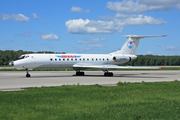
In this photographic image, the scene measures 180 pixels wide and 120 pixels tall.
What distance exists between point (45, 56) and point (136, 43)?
14.3 meters

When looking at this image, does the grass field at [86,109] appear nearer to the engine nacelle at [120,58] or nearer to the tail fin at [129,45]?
the engine nacelle at [120,58]

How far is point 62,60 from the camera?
1219 inches

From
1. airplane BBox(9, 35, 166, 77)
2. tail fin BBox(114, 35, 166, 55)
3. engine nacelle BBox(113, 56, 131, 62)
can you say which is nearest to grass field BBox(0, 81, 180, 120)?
airplane BBox(9, 35, 166, 77)

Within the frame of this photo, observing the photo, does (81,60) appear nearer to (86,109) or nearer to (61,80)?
(61,80)

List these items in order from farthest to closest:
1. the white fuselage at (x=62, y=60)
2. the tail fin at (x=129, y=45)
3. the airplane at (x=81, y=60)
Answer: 1. the tail fin at (x=129, y=45)
2. the airplane at (x=81, y=60)
3. the white fuselage at (x=62, y=60)

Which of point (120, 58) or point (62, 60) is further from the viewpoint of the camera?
point (120, 58)

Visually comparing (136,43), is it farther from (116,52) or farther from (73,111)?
Result: (73,111)

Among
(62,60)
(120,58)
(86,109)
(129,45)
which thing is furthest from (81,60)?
(86,109)

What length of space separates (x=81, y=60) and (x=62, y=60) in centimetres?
291

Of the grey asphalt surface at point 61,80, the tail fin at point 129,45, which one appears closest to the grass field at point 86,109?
the grey asphalt surface at point 61,80

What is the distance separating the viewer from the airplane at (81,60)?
29.1m

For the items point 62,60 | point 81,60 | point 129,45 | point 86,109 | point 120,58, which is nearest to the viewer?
point 86,109

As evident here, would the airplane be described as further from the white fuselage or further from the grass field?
the grass field

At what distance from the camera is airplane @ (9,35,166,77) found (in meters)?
29.1
